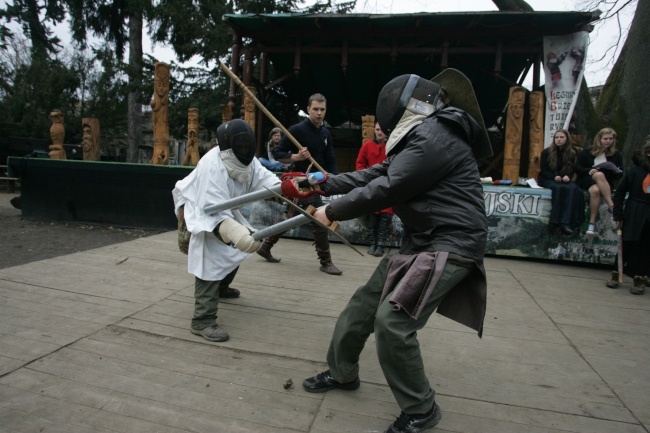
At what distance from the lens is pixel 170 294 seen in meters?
4.16

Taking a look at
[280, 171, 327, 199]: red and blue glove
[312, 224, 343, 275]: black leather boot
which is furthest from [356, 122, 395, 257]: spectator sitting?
[280, 171, 327, 199]: red and blue glove

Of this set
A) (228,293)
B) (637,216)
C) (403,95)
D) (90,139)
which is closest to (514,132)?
(637,216)

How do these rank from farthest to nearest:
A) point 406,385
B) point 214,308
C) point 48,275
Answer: point 48,275 → point 214,308 → point 406,385

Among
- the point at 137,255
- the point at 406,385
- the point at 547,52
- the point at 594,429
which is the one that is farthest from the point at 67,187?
the point at 547,52

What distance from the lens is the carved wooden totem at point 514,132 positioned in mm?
7098

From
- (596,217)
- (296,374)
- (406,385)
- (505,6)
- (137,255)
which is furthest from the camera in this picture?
(505,6)

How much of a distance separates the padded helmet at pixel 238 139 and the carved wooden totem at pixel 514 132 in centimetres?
528

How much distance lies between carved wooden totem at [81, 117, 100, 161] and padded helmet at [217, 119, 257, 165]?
20.2 feet

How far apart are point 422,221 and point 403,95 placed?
67cm

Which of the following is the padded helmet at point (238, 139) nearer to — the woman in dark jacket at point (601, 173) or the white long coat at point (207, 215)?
the white long coat at point (207, 215)

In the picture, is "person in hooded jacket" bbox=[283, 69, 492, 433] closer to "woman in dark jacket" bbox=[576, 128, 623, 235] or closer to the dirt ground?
"woman in dark jacket" bbox=[576, 128, 623, 235]

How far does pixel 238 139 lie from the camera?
322cm

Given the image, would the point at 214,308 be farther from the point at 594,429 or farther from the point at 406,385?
the point at 594,429

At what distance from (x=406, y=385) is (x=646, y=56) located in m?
9.25
